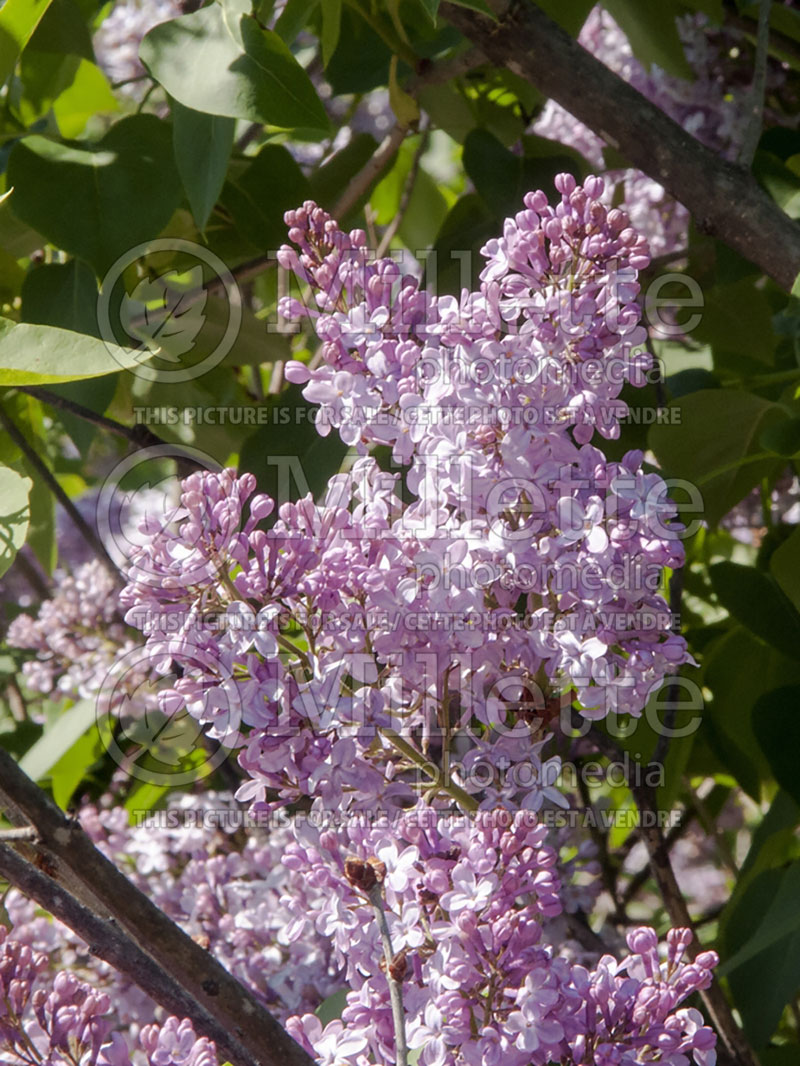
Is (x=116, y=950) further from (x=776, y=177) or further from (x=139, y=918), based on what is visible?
(x=776, y=177)

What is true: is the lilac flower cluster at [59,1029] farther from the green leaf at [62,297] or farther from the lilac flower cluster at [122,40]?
the lilac flower cluster at [122,40]

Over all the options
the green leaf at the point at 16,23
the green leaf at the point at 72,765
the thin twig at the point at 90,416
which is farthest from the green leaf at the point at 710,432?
the green leaf at the point at 72,765

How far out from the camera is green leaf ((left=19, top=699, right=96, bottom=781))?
1.11 metres

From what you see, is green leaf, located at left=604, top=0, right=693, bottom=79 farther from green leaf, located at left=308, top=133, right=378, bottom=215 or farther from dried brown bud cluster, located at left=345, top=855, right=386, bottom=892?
dried brown bud cluster, located at left=345, top=855, right=386, bottom=892

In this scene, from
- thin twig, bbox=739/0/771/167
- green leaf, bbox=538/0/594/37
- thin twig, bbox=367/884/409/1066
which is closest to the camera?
thin twig, bbox=367/884/409/1066

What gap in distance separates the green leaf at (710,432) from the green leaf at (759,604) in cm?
7

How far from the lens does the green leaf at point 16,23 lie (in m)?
0.79

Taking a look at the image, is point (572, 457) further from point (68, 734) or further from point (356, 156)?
point (68, 734)

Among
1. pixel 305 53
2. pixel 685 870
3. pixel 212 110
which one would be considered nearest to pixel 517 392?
pixel 212 110

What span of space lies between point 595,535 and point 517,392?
3.1 inches

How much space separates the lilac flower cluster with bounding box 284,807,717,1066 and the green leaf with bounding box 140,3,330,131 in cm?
42

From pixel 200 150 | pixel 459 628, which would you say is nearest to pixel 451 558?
pixel 459 628

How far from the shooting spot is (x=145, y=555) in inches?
22.3

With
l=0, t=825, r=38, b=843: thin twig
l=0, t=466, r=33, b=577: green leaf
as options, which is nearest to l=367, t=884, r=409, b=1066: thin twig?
l=0, t=825, r=38, b=843: thin twig
